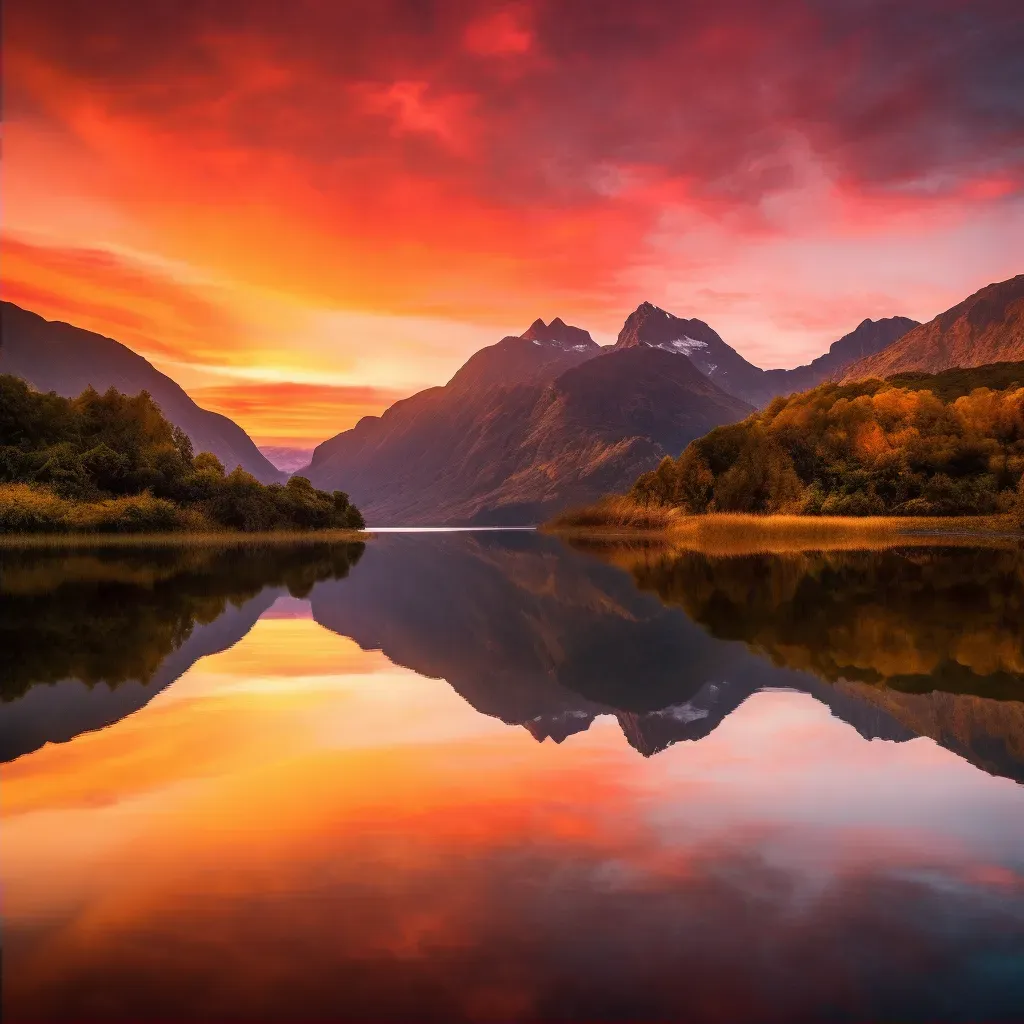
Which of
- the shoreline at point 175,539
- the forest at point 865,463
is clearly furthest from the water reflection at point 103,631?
the forest at point 865,463

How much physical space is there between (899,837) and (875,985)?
8.82 feet

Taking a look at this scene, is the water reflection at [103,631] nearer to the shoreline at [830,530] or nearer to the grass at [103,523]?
the grass at [103,523]

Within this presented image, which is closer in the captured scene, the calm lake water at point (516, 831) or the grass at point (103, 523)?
the calm lake water at point (516, 831)

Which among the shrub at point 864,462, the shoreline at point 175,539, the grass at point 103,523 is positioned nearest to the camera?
the shoreline at point 175,539

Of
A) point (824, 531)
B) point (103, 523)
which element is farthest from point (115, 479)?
point (824, 531)

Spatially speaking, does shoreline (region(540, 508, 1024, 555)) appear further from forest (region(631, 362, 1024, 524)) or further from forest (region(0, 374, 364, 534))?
forest (region(0, 374, 364, 534))

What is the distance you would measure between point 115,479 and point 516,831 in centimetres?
10355

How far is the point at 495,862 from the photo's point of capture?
686 centimetres

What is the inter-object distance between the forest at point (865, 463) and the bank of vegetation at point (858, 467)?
13 centimetres

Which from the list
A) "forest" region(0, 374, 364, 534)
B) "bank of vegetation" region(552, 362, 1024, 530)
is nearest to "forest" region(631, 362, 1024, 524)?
"bank of vegetation" region(552, 362, 1024, 530)

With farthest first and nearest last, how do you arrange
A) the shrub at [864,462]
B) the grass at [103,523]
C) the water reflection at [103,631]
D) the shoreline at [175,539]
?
the shrub at [864,462]
the grass at [103,523]
the shoreline at [175,539]
the water reflection at [103,631]

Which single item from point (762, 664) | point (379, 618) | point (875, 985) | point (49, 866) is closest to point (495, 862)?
point (875, 985)

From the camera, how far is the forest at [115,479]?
3585 inches

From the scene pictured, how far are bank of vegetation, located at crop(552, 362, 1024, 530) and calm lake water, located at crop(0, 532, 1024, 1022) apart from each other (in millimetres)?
80621
